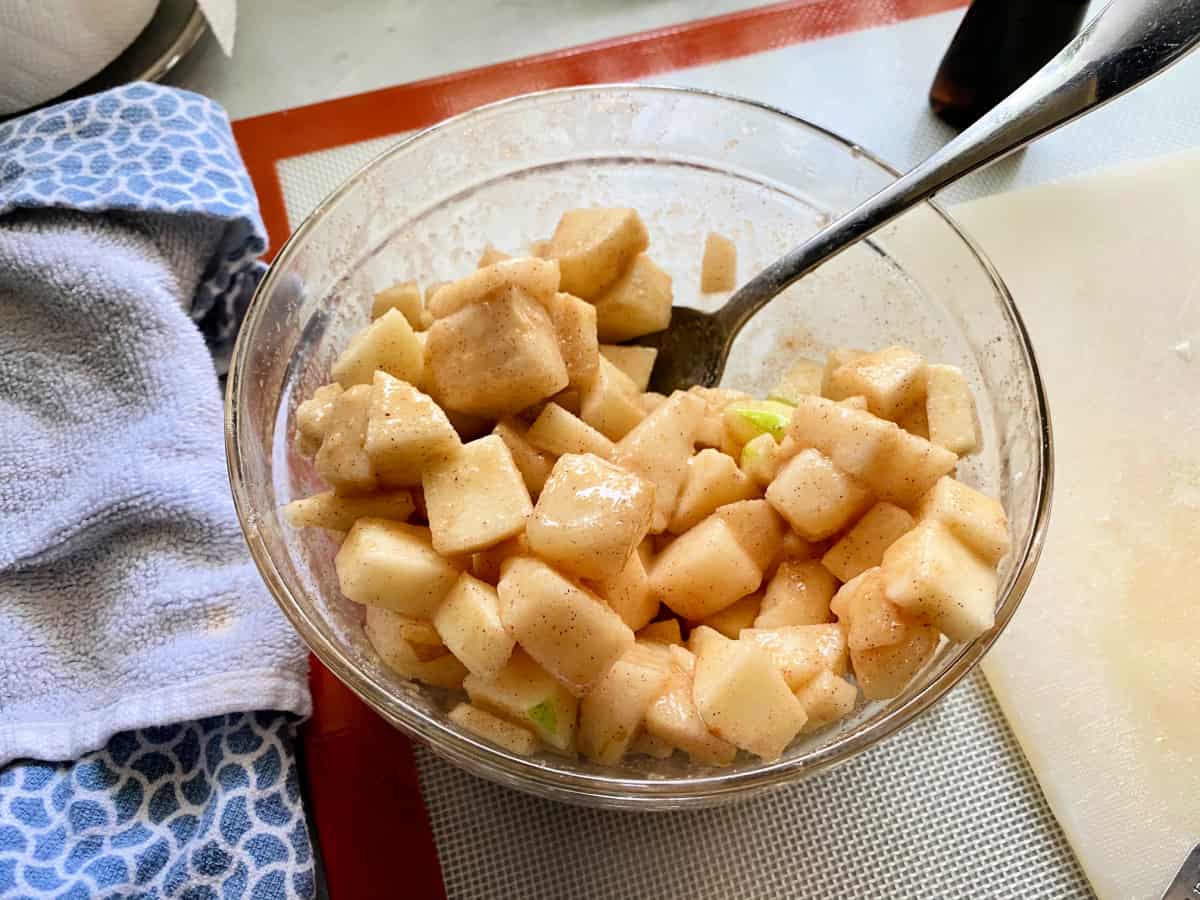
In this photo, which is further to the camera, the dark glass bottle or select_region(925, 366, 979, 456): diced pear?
the dark glass bottle

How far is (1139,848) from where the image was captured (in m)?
1.12

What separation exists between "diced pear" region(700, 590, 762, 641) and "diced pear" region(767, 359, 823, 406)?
0.95 feet

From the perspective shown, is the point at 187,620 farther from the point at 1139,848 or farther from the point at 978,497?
the point at 1139,848

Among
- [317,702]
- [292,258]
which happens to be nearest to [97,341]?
[292,258]

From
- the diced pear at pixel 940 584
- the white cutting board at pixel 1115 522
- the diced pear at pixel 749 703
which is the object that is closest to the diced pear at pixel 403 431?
the diced pear at pixel 749 703

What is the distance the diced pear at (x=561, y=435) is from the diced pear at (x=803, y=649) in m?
0.26

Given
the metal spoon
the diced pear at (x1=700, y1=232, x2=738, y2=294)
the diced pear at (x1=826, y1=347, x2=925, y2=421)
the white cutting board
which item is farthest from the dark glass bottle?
the diced pear at (x1=826, y1=347, x2=925, y2=421)

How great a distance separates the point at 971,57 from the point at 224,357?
3.99 feet

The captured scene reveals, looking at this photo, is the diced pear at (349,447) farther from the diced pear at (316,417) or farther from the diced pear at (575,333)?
the diced pear at (575,333)

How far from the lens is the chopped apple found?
37.7 inches

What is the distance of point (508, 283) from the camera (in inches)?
41.3

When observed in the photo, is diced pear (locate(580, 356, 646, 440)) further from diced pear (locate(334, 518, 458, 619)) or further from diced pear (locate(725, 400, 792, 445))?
diced pear (locate(334, 518, 458, 619))

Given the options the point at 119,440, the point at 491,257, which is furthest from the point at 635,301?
the point at 119,440

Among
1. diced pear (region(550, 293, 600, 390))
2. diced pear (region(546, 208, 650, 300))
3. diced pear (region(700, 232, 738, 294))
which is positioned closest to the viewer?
diced pear (region(550, 293, 600, 390))
